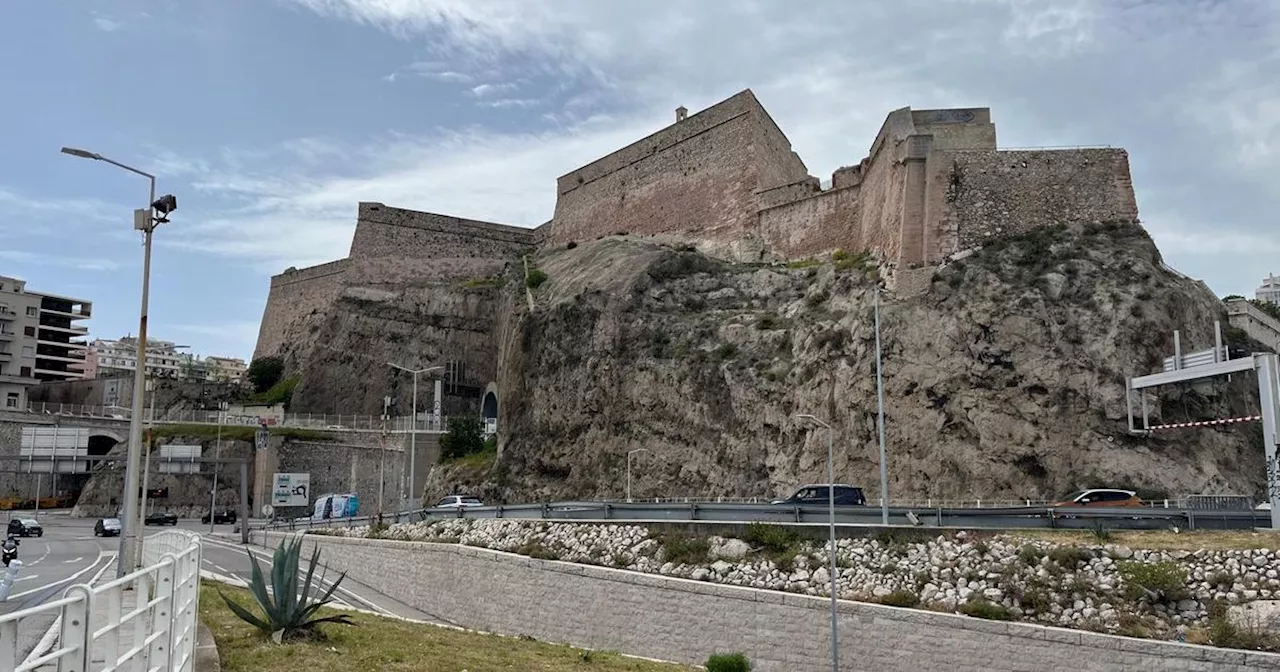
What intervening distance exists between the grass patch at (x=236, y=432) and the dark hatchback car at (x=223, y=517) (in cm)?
472

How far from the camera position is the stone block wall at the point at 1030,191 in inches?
1474

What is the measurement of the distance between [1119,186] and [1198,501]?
1629cm

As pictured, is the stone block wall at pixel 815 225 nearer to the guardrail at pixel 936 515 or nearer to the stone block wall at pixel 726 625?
the guardrail at pixel 936 515

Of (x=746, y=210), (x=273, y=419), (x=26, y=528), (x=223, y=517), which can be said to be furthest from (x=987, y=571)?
(x=273, y=419)

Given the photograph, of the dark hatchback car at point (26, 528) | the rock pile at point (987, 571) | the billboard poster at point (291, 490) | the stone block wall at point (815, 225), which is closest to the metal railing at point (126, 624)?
the rock pile at point (987, 571)

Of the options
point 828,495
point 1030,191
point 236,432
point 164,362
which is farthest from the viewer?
point 164,362

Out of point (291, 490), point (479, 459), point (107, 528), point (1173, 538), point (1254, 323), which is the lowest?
point (107, 528)

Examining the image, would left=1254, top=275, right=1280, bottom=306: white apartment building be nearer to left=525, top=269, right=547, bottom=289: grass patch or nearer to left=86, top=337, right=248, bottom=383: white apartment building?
left=525, top=269, right=547, bottom=289: grass patch

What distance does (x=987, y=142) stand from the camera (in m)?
39.9

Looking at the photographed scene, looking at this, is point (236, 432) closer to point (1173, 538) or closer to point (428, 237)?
point (428, 237)

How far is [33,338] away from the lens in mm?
82375

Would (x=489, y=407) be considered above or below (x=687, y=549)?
above

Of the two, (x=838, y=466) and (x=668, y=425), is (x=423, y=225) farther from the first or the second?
(x=838, y=466)

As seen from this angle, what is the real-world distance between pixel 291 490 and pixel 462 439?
1149 centimetres
